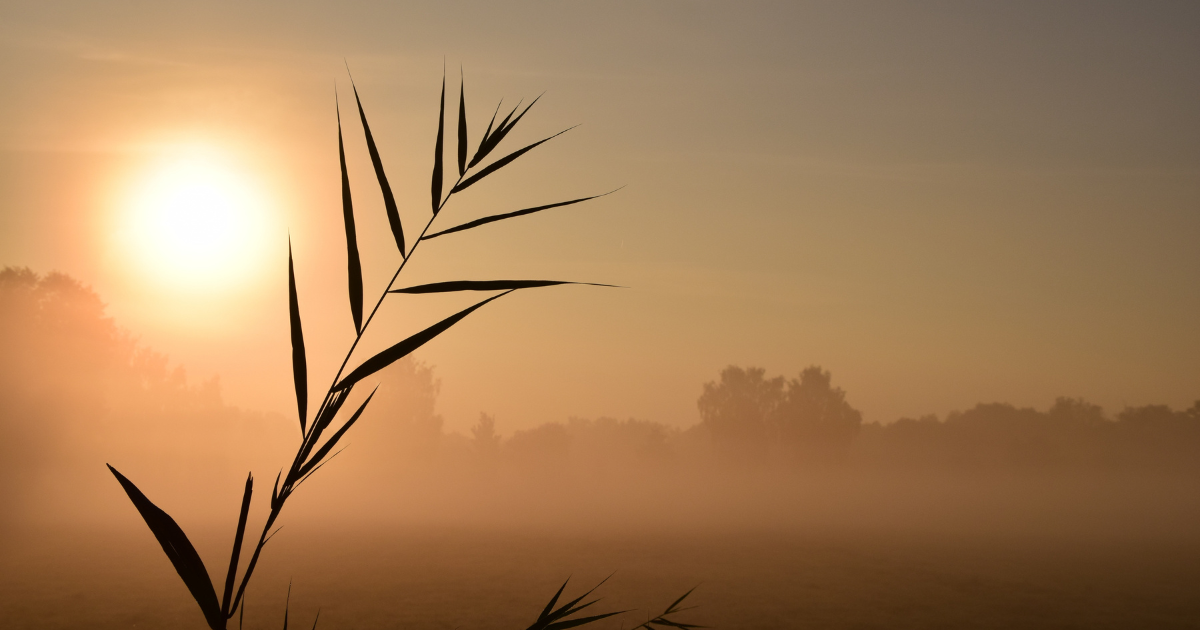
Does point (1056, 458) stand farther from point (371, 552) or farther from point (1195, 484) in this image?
point (371, 552)

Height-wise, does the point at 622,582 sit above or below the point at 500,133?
below

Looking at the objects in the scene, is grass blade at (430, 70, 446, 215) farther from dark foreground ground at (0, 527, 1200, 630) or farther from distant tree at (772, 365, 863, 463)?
distant tree at (772, 365, 863, 463)

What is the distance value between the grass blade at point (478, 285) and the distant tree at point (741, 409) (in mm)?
135436

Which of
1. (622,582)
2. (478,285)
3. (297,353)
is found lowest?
(622,582)

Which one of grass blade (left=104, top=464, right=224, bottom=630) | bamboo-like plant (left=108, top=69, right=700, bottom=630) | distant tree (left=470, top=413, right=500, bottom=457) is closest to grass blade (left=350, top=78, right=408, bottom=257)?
bamboo-like plant (left=108, top=69, right=700, bottom=630)

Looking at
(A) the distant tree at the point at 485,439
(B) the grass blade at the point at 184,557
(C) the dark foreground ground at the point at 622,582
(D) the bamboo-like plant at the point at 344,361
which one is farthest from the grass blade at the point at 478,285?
(A) the distant tree at the point at 485,439

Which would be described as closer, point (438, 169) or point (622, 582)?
point (438, 169)

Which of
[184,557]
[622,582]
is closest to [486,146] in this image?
[184,557]

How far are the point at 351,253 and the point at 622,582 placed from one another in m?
34.2

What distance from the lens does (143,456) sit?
253 ft

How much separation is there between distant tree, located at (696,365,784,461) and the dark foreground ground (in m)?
82.3

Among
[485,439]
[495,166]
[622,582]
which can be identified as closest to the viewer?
[495,166]

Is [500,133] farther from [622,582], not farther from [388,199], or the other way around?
[622,582]

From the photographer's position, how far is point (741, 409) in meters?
136
